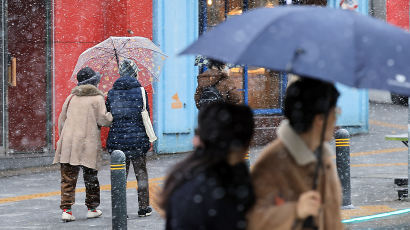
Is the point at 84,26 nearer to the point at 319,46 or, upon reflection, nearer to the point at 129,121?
the point at 129,121

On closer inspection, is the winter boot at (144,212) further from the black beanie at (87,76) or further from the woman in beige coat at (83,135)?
the black beanie at (87,76)

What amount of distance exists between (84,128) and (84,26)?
20.3 feet

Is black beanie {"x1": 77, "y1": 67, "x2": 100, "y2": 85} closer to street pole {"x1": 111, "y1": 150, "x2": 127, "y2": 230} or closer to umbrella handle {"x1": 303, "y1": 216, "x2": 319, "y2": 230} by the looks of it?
street pole {"x1": 111, "y1": 150, "x2": 127, "y2": 230}

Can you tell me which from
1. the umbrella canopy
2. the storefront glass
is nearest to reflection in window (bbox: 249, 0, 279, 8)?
the storefront glass

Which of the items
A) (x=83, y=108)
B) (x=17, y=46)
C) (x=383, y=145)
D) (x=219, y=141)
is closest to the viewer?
(x=219, y=141)

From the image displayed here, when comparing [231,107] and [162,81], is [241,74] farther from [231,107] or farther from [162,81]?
[231,107]

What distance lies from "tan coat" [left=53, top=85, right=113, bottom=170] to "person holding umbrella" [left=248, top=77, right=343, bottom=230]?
4.97 metres

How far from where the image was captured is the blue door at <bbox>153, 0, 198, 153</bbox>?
1434 cm

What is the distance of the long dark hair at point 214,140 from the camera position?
2.87 m

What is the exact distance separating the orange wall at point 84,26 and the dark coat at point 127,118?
5820 mm

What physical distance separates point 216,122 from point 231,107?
0.34 feet

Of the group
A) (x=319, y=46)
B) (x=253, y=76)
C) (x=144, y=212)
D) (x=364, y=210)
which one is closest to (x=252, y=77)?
(x=253, y=76)

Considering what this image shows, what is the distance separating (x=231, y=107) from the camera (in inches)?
116

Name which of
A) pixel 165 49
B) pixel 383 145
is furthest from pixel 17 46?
pixel 383 145
